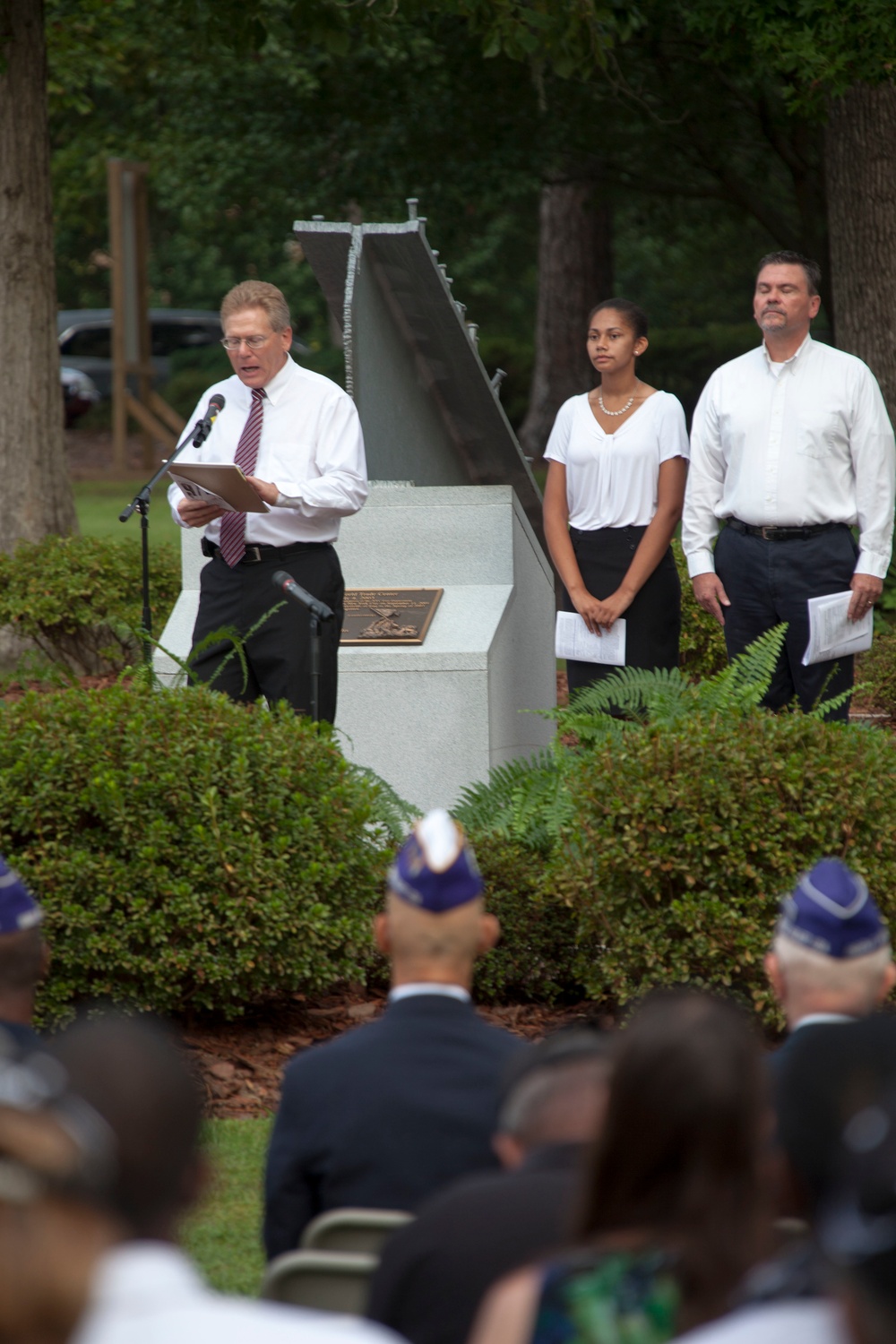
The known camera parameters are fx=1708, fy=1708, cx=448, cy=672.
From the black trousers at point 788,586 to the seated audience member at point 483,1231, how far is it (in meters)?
4.46

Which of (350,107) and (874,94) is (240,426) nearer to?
(874,94)

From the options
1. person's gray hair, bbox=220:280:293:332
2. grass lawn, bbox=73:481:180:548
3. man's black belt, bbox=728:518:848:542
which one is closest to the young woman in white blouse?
man's black belt, bbox=728:518:848:542

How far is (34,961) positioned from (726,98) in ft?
51.9

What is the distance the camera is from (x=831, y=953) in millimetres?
3049

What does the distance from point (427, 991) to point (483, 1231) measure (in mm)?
849

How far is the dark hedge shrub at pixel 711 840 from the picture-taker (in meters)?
5.38

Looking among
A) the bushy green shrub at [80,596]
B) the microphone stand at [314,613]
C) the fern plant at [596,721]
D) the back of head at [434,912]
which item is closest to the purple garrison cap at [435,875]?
the back of head at [434,912]

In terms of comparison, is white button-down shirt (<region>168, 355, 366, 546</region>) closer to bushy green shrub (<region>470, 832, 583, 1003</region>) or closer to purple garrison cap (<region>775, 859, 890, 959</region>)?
bushy green shrub (<region>470, 832, 583, 1003</region>)

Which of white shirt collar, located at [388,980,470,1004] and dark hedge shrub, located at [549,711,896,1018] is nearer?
white shirt collar, located at [388,980,470,1004]

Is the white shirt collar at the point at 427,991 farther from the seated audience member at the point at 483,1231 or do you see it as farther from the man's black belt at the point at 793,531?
the man's black belt at the point at 793,531

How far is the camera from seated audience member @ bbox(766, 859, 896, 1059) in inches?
120

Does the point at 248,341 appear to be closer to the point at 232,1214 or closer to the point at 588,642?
the point at 588,642

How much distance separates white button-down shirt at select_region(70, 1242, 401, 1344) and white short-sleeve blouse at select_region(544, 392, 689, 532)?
599 centimetres

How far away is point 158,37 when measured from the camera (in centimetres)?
1811
